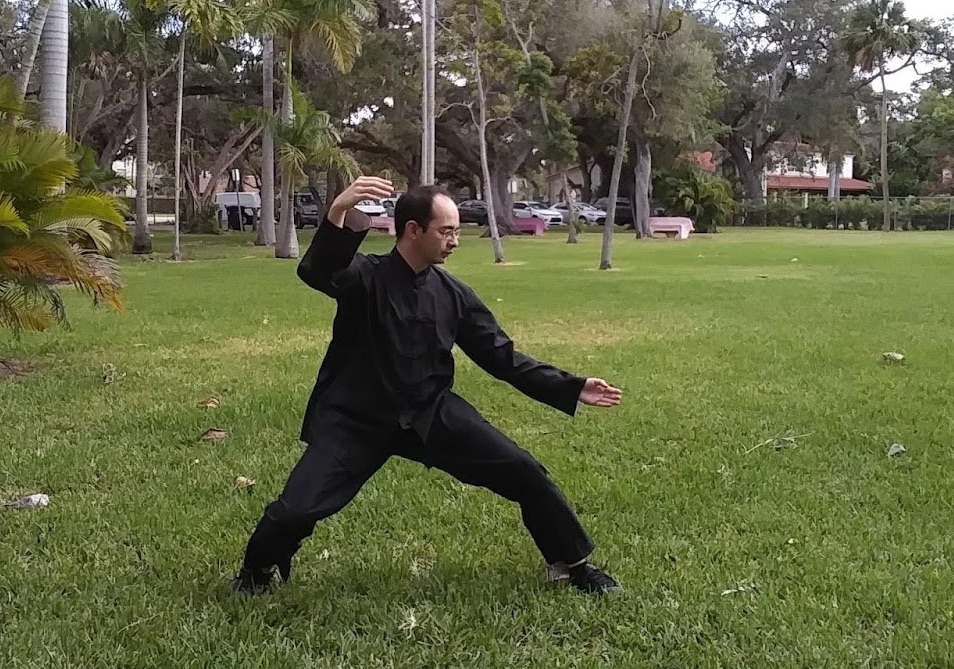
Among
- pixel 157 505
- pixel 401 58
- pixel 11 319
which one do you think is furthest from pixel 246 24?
pixel 157 505

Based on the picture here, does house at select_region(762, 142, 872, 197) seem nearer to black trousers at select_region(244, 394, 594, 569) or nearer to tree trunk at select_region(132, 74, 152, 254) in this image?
tree trunk at select_region(132, 74, 152, 254)

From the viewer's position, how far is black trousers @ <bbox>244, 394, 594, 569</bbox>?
3314mm

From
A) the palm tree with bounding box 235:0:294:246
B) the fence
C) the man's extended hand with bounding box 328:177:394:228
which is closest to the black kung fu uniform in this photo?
the man's extended hand with bounding box 328:177:394:228

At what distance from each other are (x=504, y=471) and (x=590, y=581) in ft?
1.66

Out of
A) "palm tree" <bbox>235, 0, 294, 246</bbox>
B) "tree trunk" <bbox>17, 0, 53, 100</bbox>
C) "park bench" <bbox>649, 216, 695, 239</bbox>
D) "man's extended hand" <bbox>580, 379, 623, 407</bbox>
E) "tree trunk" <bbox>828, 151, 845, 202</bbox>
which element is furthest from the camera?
"tree trunk" <bbox>828, 151, 845, 202</bbox>

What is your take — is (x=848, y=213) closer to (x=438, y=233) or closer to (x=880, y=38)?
(x=880, y=38)

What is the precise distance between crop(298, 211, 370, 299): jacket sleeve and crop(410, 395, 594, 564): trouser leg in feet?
1.94

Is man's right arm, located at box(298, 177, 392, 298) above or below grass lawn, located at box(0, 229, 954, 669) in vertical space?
above

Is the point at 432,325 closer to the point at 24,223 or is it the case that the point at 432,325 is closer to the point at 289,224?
the point at 24,223

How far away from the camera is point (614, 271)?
1897cm

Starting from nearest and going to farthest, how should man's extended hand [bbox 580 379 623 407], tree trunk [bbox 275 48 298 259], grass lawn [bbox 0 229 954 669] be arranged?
grass lawn [bbox 0 229 954 669]
man's extended hand [bbox 580 379 623 407]
tree trunk [bbox 275 48 298 259]

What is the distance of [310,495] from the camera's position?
329 cm

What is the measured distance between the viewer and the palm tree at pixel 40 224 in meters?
7.24

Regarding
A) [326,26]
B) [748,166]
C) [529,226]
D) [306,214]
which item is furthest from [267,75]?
[748,166]
